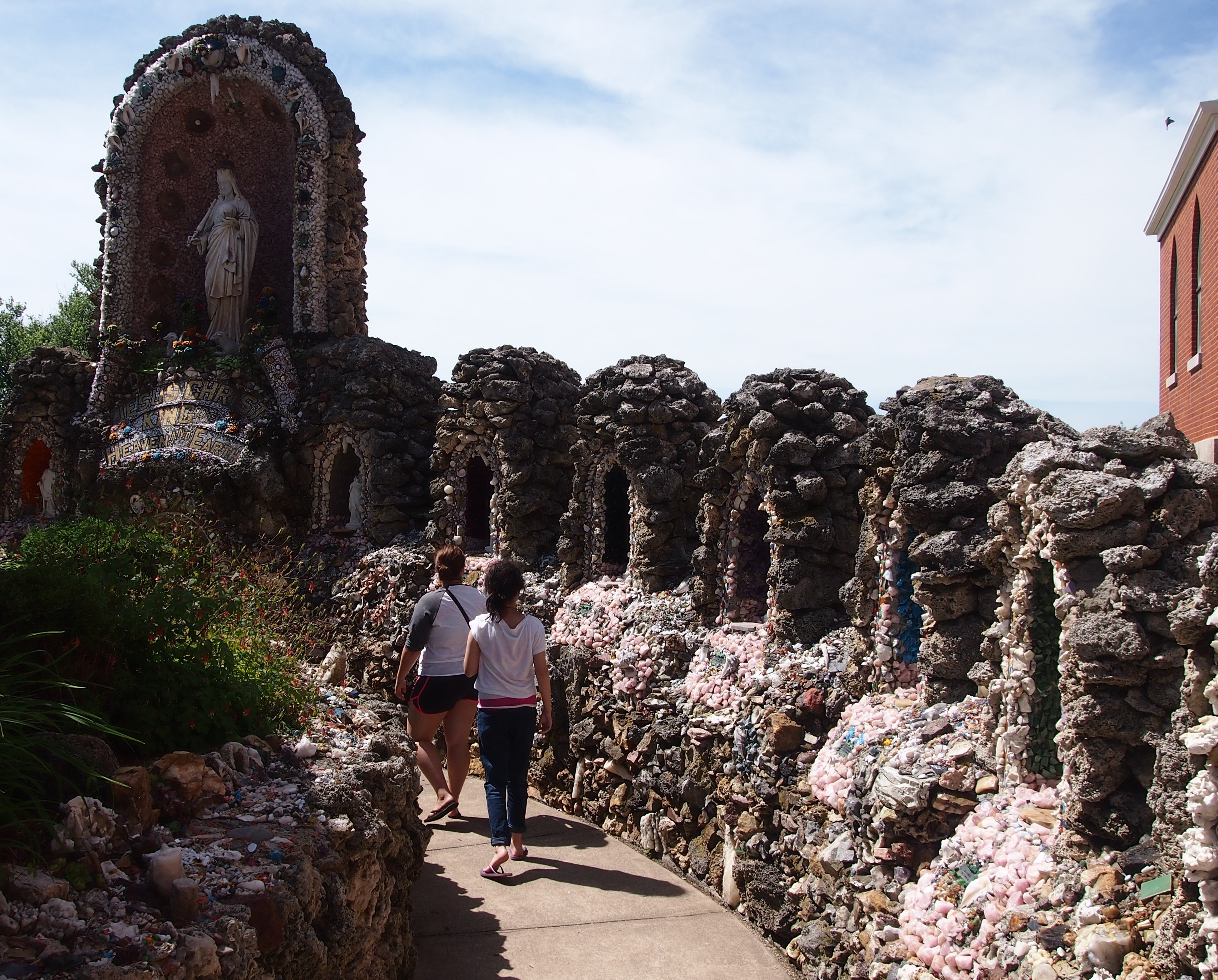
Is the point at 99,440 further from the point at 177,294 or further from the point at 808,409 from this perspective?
the point at 808,409

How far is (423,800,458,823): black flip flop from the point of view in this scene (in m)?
6.97

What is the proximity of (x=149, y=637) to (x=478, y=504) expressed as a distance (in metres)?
8.21

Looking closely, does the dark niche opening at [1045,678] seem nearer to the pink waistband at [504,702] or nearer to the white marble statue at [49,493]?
the pink waistband at [504,702]

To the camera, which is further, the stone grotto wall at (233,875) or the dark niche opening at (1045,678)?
the dark niche opening at (1045,678)

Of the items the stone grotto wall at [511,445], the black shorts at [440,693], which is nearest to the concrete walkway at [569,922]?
the black shorts at [440,693]

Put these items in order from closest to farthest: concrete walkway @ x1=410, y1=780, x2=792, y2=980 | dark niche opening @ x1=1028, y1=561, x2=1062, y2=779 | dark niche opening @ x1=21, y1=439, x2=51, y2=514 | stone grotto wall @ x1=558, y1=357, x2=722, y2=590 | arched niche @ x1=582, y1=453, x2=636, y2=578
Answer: dark niche opening @ x1=1028, y1=561, x2=1062, y2=779, concrete walkway @ x1=410, y1=780, x2=792, y2=980, stone grotto wall @ x1=558, y1=357, x2=722, y2=590, arched niche @ x1=582, y1=453, x2=636, y2=578, dark niche opening @ x1=21, y1=439, x2=51, y2=514

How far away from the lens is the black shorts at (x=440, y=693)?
686 cm

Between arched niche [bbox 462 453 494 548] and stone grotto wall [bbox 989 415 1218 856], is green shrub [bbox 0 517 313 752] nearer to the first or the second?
stone grotto wall [bbox 989 415 1218 856]

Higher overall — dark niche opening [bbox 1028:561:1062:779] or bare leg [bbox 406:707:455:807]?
dark niche opening [bbox 1028:561:1062:779]

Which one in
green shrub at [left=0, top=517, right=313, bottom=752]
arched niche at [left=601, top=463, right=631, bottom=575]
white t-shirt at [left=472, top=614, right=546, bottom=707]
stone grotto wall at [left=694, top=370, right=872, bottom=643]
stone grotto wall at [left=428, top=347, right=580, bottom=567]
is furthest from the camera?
stone grotto wall at [left=428, top=347, right=580, bottom=567]

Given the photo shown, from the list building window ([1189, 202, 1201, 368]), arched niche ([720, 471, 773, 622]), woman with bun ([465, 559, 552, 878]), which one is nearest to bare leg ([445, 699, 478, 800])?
woman with bun ([465, 559, 552, 878])

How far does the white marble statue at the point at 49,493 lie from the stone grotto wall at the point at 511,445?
6255mm

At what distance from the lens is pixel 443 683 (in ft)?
22.5

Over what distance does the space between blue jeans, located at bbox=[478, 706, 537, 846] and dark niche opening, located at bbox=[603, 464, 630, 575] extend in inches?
179
